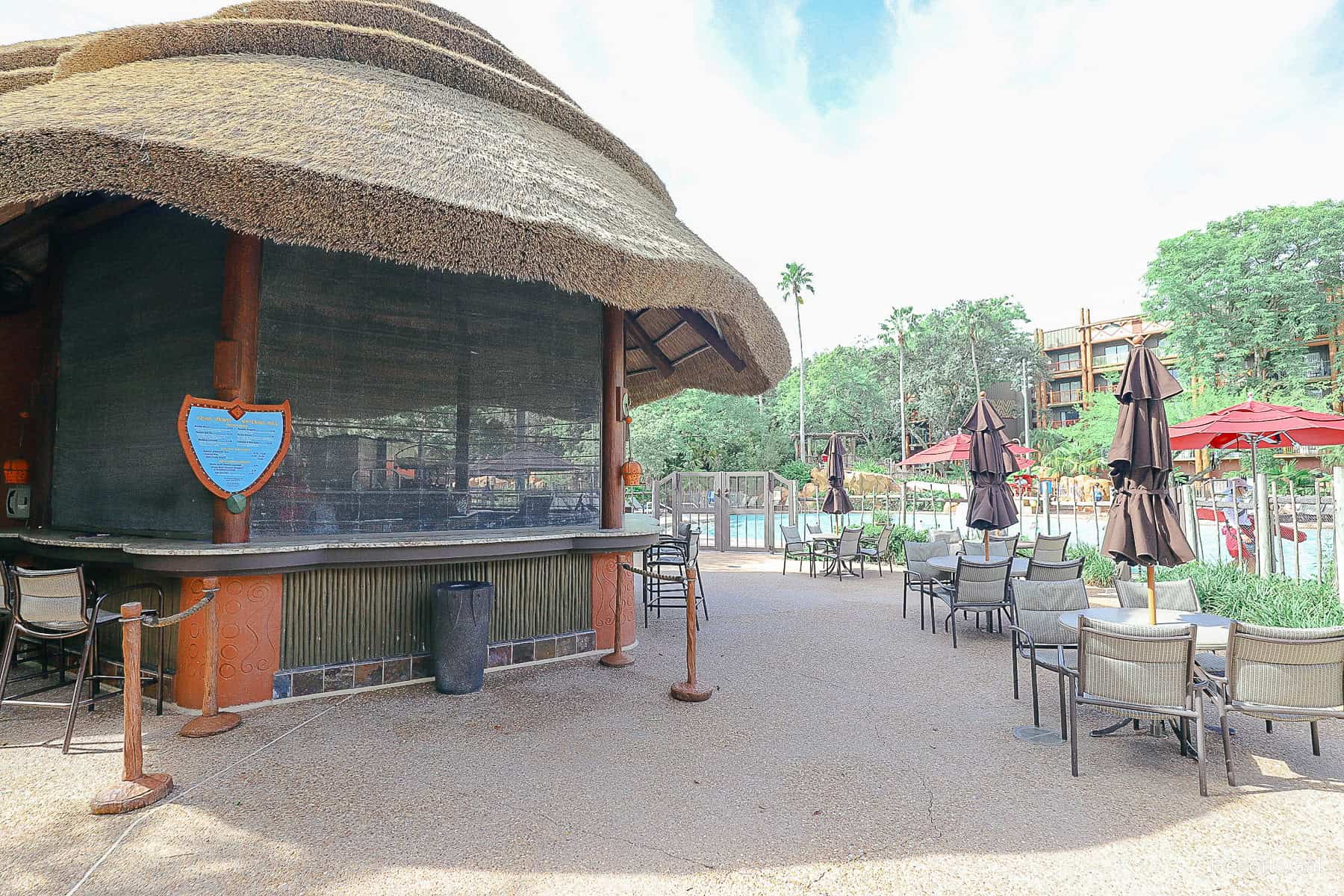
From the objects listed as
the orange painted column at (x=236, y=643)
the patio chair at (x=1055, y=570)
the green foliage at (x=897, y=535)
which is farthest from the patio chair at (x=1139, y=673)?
the green foliage at (x=897, y=535)

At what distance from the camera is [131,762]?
3152 mm

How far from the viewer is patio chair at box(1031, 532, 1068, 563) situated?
26.5ft

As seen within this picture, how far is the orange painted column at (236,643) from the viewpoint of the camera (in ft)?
14.2

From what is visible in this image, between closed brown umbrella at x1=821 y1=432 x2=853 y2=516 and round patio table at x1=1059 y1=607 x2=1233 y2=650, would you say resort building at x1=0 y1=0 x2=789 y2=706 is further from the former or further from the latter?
closed brown umbrella at x1=821 y1=432 x2=853 y2=516

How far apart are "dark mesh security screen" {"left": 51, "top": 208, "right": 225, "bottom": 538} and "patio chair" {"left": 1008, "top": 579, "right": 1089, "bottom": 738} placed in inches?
225

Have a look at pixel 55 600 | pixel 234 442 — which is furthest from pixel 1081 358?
pixel 55 600

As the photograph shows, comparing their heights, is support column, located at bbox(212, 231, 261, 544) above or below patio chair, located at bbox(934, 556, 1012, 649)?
above

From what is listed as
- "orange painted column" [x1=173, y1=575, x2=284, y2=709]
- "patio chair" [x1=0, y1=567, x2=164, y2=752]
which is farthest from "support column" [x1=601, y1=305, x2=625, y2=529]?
"patio chair" [x1=0, y1=567, x2=164, y2=752]

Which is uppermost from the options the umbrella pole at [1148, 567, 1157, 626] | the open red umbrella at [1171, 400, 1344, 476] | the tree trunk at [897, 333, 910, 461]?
the tree trunk at [897, 333, 910, 461]

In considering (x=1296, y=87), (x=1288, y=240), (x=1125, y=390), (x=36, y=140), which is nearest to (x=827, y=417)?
(x=1288, y=240)

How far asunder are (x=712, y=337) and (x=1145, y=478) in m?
4.47

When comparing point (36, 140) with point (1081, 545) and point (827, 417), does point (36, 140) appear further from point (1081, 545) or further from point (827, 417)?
point (827, 417)

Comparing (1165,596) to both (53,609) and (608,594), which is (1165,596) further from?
(53,609)

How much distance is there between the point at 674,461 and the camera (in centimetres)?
2923
